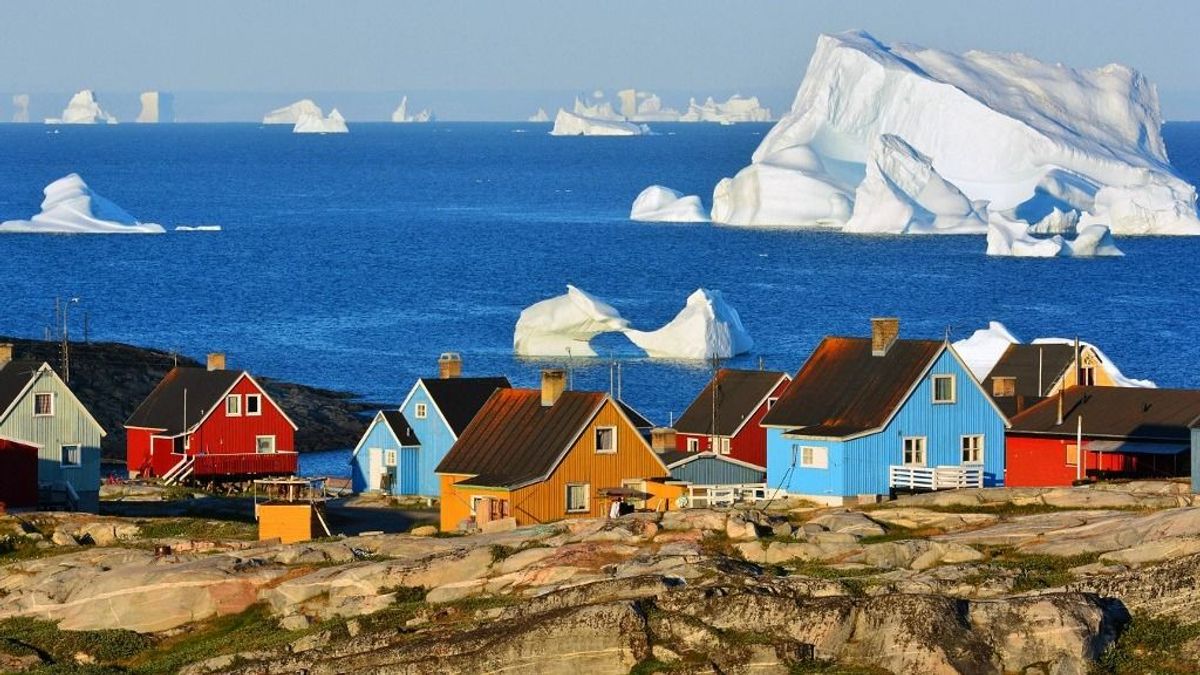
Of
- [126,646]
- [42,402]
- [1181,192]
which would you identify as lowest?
[126,646]

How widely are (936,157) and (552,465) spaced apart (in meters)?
130

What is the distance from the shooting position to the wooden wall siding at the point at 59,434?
53.5 m

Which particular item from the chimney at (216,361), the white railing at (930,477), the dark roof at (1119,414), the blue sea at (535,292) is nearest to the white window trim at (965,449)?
the white railing at (930,477)

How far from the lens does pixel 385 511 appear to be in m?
53.6

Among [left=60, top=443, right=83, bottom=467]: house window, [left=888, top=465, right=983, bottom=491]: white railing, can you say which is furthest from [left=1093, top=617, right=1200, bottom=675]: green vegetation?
[left=60, top=443, right=83, bottom=467]: house window

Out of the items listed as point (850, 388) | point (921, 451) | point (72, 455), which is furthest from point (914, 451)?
point (72, 455)

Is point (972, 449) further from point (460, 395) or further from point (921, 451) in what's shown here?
point (460, 395)

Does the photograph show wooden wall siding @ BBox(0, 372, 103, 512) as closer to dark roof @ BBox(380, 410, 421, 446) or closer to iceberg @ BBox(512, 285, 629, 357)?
dark roof @ BBox(380, 410, 421, 446)

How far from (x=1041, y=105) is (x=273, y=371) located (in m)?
99.8

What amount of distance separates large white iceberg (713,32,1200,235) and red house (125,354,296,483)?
339 ft

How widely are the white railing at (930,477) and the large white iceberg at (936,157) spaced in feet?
378

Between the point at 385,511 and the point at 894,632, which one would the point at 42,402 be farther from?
the point at 894,632

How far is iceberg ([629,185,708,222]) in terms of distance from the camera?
628ft

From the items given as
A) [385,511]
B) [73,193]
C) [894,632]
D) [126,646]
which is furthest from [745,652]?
[73,193]
